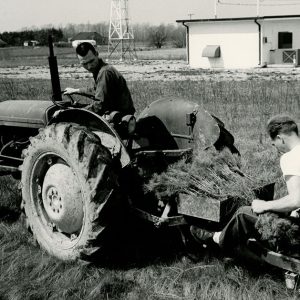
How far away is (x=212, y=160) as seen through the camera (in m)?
4.05

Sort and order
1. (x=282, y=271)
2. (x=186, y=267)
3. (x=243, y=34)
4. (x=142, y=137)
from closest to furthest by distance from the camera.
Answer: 1. (x=282, y=271)
2. (x=186, y=267)
3. (x=142, y=137)
4. (x=243, y=34)

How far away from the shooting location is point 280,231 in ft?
10.9

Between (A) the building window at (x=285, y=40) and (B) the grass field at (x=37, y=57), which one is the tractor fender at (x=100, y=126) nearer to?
(A) the building window at (x=285, y=40)

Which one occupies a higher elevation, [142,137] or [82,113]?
[82,113]

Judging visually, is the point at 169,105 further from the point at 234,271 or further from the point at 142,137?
the point at 234,271

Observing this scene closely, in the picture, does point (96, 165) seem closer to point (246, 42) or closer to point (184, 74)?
point (184, 74)

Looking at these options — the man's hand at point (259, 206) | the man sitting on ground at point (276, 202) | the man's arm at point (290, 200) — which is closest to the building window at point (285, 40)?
the man sitting on ground at point (276, 202)

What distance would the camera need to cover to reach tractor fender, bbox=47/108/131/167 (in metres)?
3.97

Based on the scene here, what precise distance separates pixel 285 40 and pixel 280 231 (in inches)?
1316

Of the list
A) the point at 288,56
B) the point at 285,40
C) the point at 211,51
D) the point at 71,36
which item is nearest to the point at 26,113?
the point at 211,51

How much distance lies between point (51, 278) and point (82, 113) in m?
1.39

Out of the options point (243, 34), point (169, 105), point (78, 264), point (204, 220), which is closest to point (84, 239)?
point (78, 264)

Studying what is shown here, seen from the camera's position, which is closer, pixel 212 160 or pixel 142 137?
pixel 212 160

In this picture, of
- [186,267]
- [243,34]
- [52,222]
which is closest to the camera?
[186,267]
